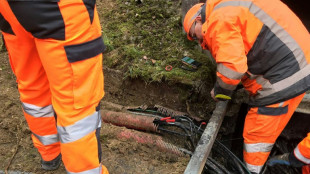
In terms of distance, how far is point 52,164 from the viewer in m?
2.42

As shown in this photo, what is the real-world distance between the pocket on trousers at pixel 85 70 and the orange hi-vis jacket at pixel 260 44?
3.91 ft

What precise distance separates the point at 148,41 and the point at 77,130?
236 centimetres

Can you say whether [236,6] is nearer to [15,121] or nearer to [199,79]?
[199,79]

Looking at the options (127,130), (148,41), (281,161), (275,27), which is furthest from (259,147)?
(148,41)

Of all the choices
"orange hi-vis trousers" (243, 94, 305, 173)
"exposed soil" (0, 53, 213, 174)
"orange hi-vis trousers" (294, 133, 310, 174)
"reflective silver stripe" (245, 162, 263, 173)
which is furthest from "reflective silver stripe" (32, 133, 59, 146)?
"orange hi-vis trousers" (294, 133, 310, 174)

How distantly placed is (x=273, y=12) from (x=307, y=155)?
1.47 m

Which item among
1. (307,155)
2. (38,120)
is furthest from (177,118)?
(38,120)

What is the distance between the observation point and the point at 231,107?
139 inches

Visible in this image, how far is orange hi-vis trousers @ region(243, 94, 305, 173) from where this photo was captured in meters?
2.72

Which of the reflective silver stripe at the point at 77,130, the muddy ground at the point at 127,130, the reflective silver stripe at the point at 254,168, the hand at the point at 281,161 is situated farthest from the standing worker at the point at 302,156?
the reflective silver stripe at the point at 77,130

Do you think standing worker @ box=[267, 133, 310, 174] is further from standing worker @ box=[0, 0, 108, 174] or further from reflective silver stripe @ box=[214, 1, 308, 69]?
standing worker @ box=[0, 0, 108, 174]

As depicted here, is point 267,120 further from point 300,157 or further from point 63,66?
point 63,66

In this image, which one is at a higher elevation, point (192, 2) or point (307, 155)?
point (192, 2)

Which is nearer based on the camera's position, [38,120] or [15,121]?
[38,120]
